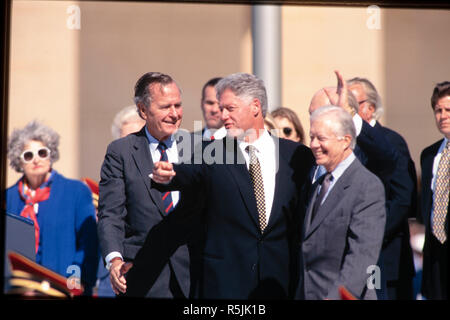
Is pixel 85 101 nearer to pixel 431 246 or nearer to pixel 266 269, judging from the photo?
pixel 266 269

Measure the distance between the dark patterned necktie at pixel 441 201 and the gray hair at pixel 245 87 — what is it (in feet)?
3.82

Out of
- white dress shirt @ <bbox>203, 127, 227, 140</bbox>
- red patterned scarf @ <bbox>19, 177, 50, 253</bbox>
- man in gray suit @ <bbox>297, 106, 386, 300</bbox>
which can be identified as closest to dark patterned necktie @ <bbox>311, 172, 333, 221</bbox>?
man in gray suit @ <bbox>297, 106, 386, 300</bbox>

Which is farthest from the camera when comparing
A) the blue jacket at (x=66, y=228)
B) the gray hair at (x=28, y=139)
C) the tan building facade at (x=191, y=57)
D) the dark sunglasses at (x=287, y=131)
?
the dark sunglasses at (x=287, y=131)

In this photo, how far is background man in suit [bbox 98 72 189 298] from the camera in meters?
4.57

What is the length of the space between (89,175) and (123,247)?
1.93m

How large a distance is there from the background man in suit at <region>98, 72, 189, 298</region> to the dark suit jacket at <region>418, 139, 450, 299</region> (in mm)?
1470

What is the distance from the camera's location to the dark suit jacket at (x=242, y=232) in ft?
14.5

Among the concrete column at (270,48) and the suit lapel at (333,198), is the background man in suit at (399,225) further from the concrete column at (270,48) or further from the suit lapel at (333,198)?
the concrete column at (270,48)

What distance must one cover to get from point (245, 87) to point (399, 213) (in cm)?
119

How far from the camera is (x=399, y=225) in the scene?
4.69 metres

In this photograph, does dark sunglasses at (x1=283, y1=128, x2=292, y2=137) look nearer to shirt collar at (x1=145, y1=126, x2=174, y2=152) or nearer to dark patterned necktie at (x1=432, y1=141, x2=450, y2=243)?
shirt collar at (x1=145, y1=126, x2=174, y2=152)

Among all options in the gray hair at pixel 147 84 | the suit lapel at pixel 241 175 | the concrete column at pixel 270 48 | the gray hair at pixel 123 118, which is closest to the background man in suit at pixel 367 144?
the suit lapel at pixel 241 175
